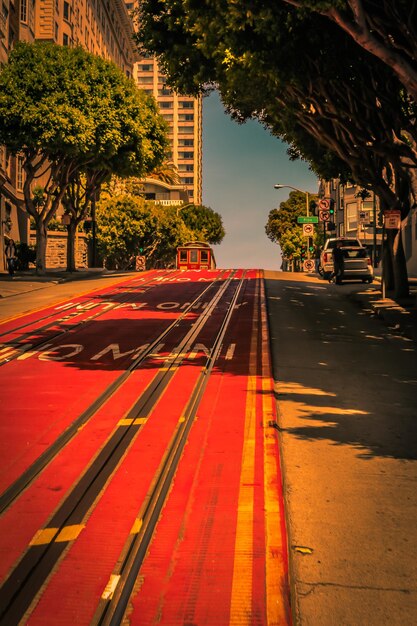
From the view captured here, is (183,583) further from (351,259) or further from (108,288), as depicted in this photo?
(351,259)

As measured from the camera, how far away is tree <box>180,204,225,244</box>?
445ft

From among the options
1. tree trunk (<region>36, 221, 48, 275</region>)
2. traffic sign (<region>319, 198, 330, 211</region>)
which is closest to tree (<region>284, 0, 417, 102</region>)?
tree trunk (<region>36, 221, 48, 275</region>)

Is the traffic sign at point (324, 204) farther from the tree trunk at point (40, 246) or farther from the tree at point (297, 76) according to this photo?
the tree at point (297, 76)

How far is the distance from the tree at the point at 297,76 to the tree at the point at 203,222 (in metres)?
103

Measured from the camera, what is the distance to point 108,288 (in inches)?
1452

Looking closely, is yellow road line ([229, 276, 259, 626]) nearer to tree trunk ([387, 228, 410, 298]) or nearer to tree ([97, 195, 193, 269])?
tree trunk ([387, 228, 410, 298])

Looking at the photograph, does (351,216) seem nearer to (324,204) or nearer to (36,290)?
(324,204)

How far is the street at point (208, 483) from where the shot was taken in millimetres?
5695

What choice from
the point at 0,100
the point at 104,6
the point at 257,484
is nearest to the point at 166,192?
the point at 104,6

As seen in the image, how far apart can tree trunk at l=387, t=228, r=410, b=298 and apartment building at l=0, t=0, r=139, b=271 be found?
556 inches

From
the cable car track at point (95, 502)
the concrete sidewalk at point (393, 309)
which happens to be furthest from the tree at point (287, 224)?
the cable car track at point (95, 502)

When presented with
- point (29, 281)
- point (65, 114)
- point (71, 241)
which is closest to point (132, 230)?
point (71, 241)

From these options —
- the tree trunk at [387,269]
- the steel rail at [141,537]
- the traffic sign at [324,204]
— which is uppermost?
the traffic sign at [324,204]

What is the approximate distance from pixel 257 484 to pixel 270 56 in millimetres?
12560
